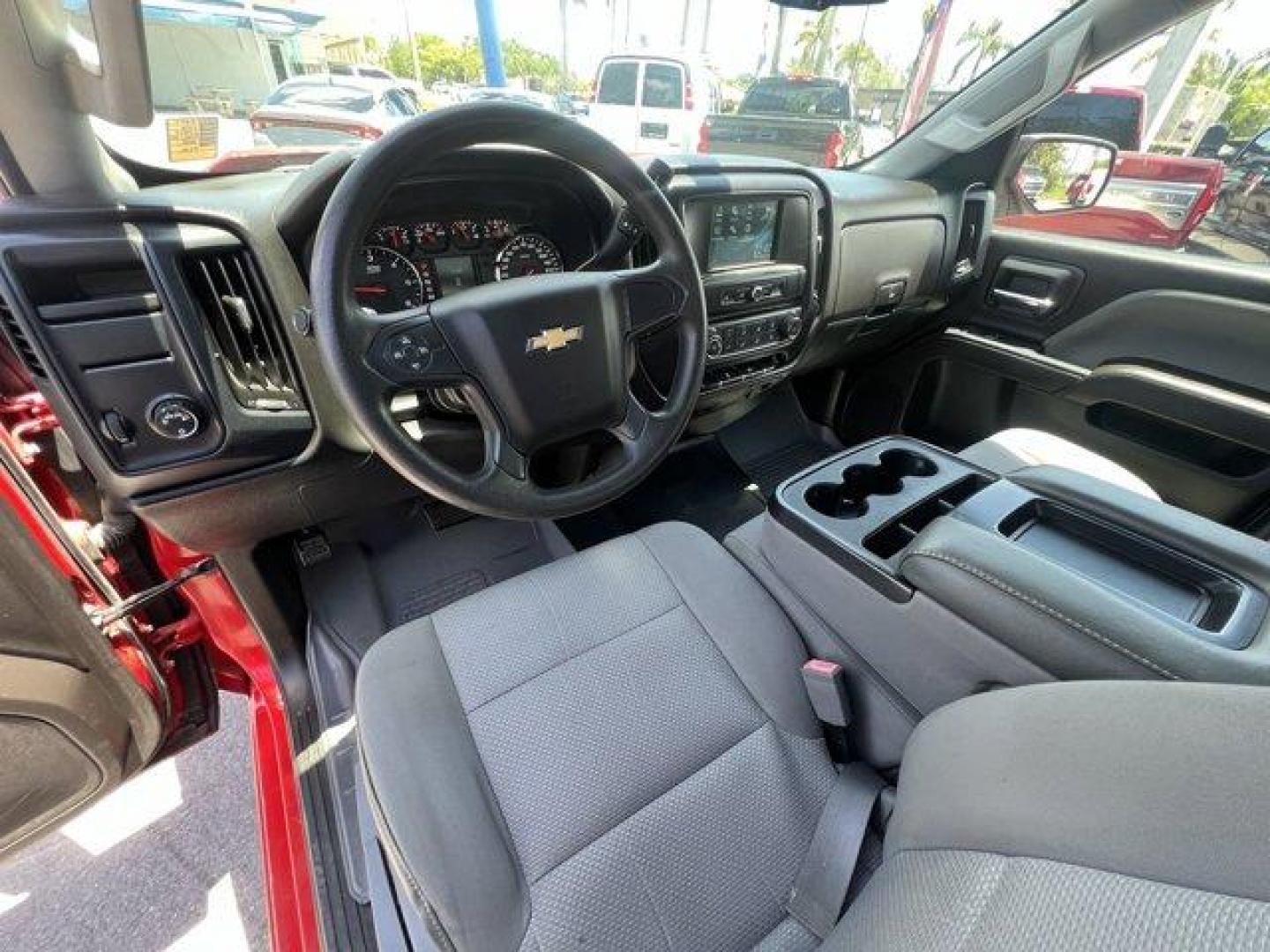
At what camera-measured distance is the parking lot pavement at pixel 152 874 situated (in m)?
1.10

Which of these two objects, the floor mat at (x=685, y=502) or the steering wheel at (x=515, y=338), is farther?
the floor mat at (x=685, y=502)

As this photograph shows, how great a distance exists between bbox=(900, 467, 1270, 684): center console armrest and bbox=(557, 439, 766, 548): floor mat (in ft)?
3.41

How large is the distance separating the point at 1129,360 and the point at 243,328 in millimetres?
1982

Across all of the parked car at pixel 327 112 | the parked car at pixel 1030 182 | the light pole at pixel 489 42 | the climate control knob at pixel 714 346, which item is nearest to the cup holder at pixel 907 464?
the climate control knob at pixel 714 346

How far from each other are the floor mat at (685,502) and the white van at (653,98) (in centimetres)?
437

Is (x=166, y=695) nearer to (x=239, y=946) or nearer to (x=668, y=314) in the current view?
(x=239, y=946)

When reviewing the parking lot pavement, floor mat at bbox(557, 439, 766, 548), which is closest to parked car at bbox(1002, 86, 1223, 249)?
floor mat at bbox(557, 439, 766, 548)

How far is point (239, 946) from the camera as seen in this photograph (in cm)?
110

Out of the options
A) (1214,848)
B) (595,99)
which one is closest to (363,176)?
(1214,848)

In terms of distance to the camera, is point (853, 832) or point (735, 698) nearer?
point (853, 832)

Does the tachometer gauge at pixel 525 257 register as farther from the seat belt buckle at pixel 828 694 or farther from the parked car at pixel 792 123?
the parked car at pixel 792 123

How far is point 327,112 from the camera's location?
96.3 inches

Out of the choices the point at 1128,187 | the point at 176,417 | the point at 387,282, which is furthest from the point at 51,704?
the point at 1128,187

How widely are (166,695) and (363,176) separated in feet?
3.26
